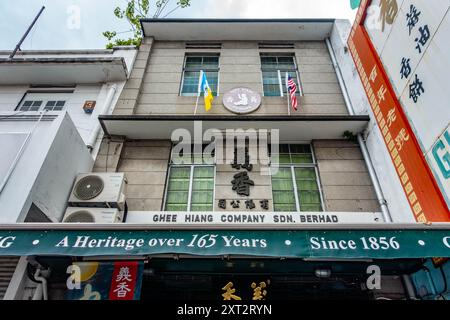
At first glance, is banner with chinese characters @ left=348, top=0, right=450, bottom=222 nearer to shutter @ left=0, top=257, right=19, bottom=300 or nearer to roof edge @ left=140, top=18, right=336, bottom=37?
roof edge @ left=140, top=18, right=336, bottom=37

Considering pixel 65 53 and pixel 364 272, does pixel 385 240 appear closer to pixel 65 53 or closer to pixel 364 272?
pixel 364 272

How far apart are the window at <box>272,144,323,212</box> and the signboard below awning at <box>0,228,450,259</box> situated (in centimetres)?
268

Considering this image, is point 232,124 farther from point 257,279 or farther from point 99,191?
point 257,279

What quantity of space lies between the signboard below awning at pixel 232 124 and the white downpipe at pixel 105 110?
30 cm

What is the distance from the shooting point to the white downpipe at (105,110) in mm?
7744

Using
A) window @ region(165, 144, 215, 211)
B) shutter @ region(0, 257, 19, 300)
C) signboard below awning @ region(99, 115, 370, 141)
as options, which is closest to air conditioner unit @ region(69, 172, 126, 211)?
window @ region(165, 144, 215, 211)

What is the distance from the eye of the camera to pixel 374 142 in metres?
7.21

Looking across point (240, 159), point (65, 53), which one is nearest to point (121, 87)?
point (65, 53)

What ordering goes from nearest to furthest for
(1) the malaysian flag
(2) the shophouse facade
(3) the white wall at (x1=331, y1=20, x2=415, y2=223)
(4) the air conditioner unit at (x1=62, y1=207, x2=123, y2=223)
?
(2) the shophouse facade → (4) the air conditioner unit at (x1=62, y1=207, x2=123, y2=223) → (3) the white wall at (x1=331, y1=20, x2=415, y2=223) → (1) the malaysian flag

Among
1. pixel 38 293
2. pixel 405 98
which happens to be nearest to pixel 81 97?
pixel 38 293

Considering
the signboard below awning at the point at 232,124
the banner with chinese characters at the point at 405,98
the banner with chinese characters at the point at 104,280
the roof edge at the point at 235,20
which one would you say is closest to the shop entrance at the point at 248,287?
the banner with chinese characters at the point at 104,280

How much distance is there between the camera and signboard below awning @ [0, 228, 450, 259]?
417cm

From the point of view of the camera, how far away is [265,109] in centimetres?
873

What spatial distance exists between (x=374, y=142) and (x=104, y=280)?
674 centimetres
